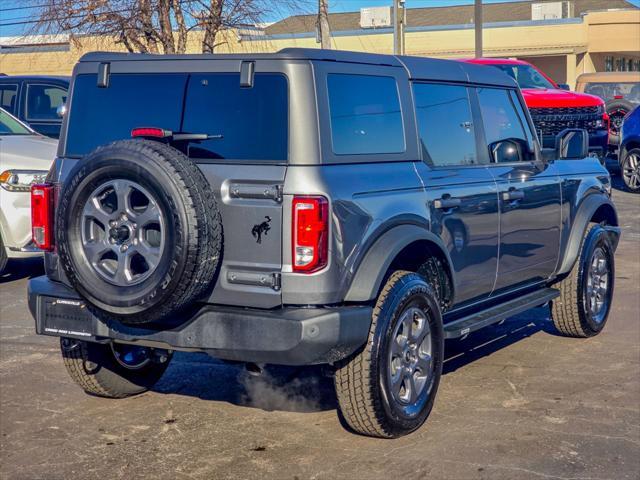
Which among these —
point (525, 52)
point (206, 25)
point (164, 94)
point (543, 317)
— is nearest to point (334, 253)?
point (164, 94)

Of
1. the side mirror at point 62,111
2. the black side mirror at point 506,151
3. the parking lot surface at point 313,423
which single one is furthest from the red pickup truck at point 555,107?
the parking lot surface at point 313,423

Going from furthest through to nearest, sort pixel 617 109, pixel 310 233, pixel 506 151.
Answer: pixel 617 109, pixel 506 151, pixel 310 233

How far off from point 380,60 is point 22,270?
640 cm

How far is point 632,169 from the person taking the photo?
Answer: 17.7m

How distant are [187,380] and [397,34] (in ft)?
96.2

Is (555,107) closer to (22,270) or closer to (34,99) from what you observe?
(34,99)

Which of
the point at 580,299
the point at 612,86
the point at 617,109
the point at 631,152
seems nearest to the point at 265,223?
the point at 580,299

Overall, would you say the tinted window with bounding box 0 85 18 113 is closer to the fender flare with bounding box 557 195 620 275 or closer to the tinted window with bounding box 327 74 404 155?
the fender flare with bounding box 557 195 620 275

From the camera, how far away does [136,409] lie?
5832 millimetres

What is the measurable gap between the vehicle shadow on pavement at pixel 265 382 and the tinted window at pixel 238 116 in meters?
1.19

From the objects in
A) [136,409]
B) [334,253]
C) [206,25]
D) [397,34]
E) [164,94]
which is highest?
[397,34]

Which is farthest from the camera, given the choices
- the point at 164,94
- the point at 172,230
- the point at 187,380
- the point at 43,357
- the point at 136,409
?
the point at 43,357

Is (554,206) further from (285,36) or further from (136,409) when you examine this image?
(285,36)

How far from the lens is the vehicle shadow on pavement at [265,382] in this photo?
19.4ft
